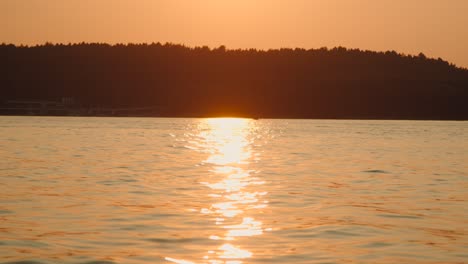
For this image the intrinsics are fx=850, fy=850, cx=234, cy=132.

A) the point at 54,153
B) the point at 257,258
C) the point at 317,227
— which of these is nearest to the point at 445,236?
the point at 317,227

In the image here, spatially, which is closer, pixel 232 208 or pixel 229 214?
pixel 229 214

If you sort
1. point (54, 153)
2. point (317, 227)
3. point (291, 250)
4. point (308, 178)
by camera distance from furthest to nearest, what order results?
1. point (54, 153)
2. point (308, 178)
3. point (317, 227)
4. point (291, 250)

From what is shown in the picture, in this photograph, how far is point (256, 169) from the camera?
38219mm

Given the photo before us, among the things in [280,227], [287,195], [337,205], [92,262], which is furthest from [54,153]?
[92,262]

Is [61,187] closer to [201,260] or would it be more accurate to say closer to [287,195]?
[287,195]

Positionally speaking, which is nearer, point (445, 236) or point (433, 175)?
point (445, 236)

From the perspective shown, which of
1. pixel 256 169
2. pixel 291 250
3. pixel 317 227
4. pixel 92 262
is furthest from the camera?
pixel 256 169

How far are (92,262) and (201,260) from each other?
1884mm

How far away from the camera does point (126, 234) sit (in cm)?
1748

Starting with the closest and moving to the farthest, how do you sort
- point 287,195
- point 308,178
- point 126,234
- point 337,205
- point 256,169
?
1. point 126,234
2. point 337,205
3. point 287,195
4. point 308,178
5. point 256,169

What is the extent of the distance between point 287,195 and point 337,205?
2.83 metres

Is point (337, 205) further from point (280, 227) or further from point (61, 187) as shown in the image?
point (61, 187)

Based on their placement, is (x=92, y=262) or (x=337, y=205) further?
(x=337, y=205)

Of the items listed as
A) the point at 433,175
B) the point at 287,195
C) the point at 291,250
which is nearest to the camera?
the point at 291,250
